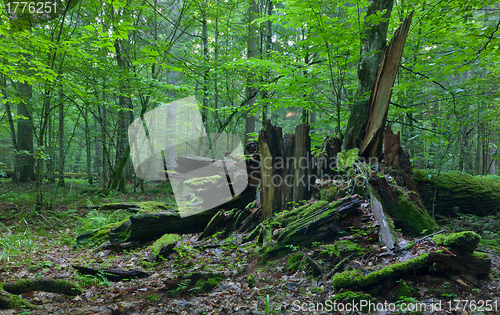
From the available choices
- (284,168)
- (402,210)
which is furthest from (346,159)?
(402,210)

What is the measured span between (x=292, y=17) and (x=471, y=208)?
616 centimetres

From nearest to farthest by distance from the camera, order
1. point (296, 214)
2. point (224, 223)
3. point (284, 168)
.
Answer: point (296, 214) → point (284, 168) → point (224, 223)

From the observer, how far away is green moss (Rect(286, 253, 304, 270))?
11.7ft

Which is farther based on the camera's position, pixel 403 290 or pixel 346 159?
pixel 346 159

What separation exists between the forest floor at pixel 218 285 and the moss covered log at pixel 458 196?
0.36 meters

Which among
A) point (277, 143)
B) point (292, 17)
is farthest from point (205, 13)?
point (277, 143)

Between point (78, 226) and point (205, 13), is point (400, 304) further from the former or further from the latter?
point (205, 13)

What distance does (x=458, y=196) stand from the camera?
584 centimetres

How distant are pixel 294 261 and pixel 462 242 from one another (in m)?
1.99

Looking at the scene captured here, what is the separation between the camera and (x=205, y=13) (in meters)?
11.9

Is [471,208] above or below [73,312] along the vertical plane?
above

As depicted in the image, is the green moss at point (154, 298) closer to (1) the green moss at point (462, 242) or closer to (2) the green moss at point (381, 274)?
(2) the green moss at point (381, 274)

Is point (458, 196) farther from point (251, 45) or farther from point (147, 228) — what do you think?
point (251, 45)

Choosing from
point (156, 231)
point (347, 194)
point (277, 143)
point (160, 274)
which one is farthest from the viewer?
point (156, 231)
